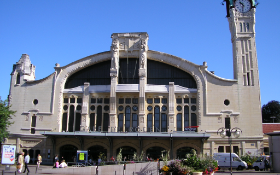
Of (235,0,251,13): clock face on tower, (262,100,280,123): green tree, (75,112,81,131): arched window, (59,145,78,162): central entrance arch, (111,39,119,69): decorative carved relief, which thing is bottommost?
(59,145,78,162): central entrance arch

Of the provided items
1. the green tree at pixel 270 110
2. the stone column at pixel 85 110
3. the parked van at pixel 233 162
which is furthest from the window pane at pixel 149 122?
the green tree at pixel 270 110

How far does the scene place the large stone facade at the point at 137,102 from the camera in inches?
1724

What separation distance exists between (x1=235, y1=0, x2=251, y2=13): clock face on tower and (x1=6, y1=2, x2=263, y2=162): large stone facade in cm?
99

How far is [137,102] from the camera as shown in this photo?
4619 cm

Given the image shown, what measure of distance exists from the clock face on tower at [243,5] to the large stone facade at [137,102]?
0.99 metres

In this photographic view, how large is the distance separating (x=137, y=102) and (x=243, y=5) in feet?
72.0

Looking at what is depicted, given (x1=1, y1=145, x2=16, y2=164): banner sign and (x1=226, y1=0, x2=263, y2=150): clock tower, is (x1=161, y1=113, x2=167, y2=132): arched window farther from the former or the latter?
(x1=1, y1=145, x2=16, y2=164): banner sign

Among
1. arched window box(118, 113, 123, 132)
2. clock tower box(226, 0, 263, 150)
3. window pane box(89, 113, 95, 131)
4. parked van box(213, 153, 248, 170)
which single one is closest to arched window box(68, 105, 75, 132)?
window pane box(89, 113, 95, 131)

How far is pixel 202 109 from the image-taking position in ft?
146

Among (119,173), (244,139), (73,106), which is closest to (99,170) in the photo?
(119,173)

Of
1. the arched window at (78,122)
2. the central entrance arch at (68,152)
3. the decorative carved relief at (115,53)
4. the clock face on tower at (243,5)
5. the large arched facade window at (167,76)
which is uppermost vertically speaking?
the clock face on tower at (243,5)

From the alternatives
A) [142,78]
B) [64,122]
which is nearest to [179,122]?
[142,78]

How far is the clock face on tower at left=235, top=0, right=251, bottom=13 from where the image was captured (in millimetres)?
47469

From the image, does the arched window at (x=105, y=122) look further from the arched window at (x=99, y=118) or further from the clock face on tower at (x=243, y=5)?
the clock face on tower at (x=243, y=5)
